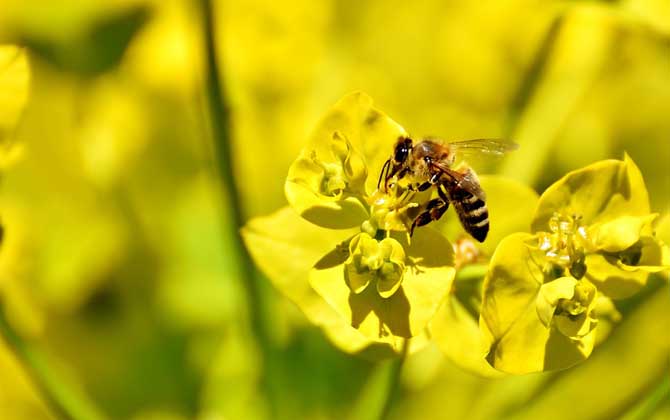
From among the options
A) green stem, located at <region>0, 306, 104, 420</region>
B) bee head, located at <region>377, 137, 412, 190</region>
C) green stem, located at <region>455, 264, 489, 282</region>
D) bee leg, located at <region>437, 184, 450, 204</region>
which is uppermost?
bee head, located at <region>377, 137, 412, 190</region>

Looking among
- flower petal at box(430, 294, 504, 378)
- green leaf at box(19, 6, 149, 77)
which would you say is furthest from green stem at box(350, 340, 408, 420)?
green leaf at box(19, 6, 149, 77)

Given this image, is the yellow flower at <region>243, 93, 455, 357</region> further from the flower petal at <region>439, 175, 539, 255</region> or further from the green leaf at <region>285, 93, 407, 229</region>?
the flower petal at <region>439, 175, 539, 255</region>

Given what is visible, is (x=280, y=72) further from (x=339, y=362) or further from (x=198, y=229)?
(x=339, y=362)

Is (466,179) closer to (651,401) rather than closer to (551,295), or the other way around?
(551,295)

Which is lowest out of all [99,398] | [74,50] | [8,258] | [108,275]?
[99,398]

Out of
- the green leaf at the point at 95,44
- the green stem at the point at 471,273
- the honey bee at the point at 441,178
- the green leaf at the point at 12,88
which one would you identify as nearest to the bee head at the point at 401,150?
the honey bee at the point at 441,178

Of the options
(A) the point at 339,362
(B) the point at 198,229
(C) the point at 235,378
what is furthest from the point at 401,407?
(B) the point at 198,229
